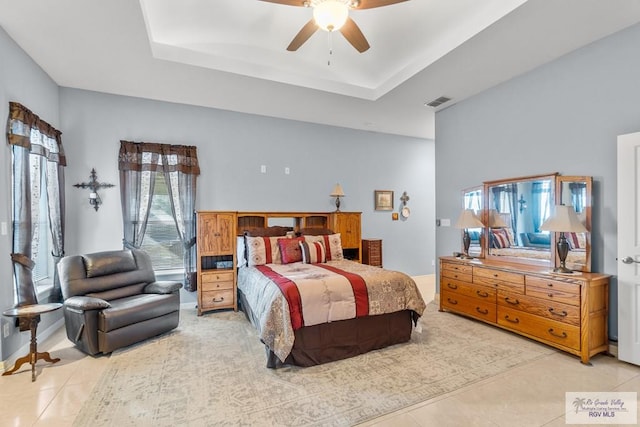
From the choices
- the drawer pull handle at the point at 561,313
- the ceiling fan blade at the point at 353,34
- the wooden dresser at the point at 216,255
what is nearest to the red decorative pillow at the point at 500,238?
the drawer pull handle at the point at 561,313

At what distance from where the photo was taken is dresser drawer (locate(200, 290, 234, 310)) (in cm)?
425

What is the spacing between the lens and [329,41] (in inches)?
139

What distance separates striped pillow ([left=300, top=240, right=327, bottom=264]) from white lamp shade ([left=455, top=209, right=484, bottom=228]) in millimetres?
1879

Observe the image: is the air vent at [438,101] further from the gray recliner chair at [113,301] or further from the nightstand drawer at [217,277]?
the gray recliner chair at [113,301]

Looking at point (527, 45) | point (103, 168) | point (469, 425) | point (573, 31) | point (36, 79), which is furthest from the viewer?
A: point (103, 168)

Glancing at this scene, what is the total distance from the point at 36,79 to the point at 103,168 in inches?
47.2

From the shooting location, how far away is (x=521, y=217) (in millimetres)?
3684

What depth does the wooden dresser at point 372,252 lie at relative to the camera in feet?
18.0

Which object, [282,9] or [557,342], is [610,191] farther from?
[282,9]

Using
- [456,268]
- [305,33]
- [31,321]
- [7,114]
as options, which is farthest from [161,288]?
[456,268]

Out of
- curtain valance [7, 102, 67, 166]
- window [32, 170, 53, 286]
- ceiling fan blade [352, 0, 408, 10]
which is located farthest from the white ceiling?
window [32, 170, 53, 286]

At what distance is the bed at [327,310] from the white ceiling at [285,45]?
242cm

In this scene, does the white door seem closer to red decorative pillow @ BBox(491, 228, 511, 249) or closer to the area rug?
the area rug

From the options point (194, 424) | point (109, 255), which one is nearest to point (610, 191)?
point (194, 424)
